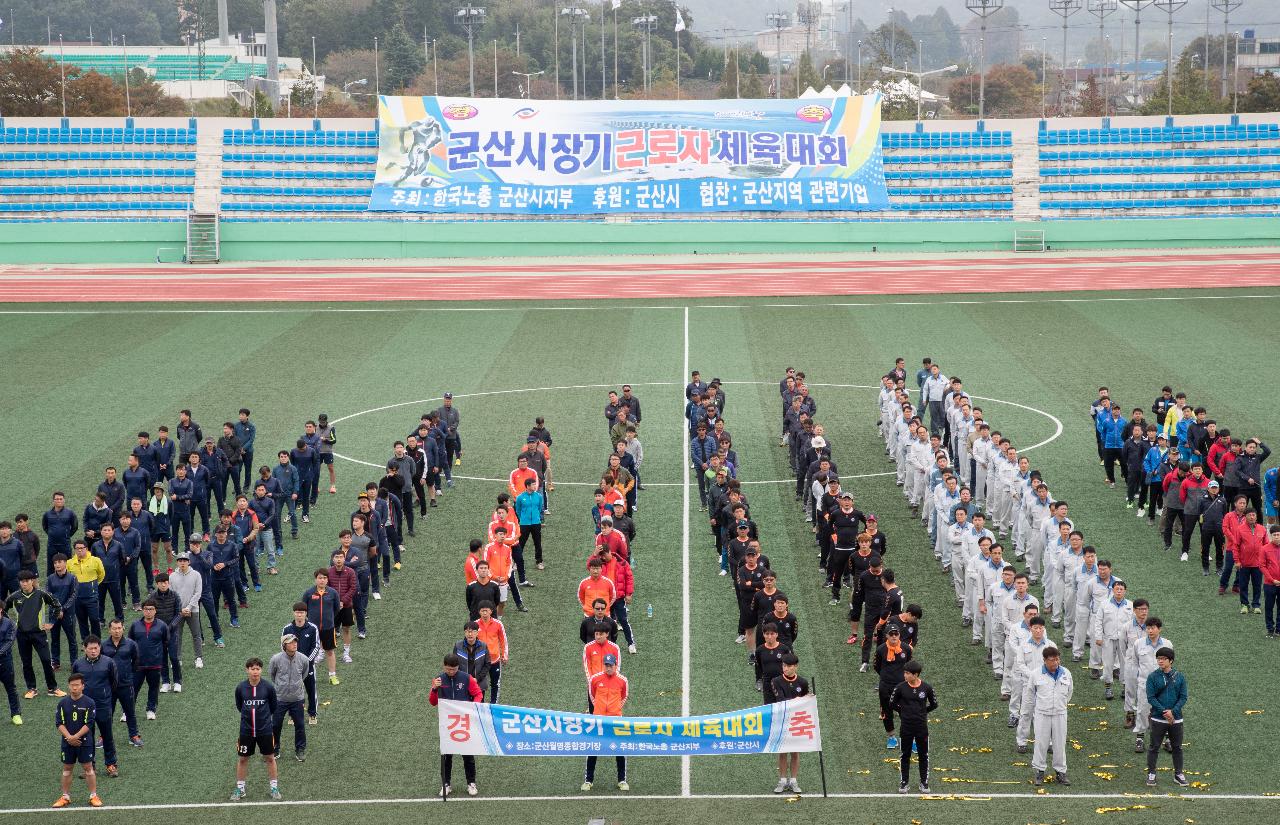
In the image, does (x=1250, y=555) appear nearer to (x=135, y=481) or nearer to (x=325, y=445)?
(x=325, y=445)

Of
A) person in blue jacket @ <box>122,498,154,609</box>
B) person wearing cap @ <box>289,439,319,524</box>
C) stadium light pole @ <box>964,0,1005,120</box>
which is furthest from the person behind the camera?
stadium light pole @ <box>964,0,1005,120</box>

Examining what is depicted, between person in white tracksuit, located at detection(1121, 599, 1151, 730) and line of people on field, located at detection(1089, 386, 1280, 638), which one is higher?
line of people on field, located at detection(1089, 386, 1280, 638)

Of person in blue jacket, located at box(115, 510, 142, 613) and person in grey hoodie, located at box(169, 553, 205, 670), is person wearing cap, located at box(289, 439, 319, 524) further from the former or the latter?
person in grey hoodie, located at box(169, 553, 205, 670)

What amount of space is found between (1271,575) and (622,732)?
26.1ft

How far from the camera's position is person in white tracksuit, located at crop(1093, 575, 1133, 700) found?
15.0 metres

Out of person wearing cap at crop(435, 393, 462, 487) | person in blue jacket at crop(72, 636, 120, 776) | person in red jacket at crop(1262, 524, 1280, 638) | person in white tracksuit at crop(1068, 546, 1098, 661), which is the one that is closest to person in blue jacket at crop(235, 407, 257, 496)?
person wearing cap at crop(435, 393, 462, 487)

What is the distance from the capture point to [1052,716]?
1341cm

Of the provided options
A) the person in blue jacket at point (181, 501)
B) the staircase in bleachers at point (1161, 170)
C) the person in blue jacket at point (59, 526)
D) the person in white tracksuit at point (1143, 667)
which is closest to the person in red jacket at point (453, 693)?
the person in white tracksuit at point (1143, 667)

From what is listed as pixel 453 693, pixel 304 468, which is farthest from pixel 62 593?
pixel 304 468

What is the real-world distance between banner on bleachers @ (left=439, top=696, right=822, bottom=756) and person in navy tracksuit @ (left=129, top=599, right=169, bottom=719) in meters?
3.51

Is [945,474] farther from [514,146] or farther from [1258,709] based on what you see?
[514,146]

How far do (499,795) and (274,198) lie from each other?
4485cm

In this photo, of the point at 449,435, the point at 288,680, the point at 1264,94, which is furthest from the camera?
the point at 1264,94

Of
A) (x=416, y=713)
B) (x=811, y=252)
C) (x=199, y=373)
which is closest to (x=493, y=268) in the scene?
(x=811, y=252)
